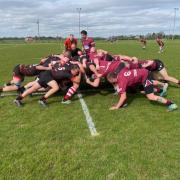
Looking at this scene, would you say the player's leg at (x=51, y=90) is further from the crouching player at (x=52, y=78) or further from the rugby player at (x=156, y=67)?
the rugby player at (x=156, y=67)

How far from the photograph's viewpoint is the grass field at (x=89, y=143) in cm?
489

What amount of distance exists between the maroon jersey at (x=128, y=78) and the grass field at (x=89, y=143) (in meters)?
0.61

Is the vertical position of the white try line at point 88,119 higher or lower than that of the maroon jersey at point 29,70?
lower

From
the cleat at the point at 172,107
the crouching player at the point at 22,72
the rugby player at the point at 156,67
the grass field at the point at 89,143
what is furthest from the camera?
the rugby player at the point at 156,67

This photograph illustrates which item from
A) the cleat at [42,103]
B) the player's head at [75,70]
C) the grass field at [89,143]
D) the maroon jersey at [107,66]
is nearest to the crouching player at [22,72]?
the player's head at [75,70]

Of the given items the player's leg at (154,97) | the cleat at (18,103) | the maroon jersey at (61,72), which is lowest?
the cleat at (18,103)

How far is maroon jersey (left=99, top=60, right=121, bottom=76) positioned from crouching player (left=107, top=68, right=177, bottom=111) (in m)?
0.77

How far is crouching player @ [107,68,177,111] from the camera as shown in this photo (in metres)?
7.91

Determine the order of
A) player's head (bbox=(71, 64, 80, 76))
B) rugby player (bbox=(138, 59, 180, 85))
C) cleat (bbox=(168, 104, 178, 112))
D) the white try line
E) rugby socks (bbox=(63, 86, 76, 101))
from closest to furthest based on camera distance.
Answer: the white try line, cleat (bbox=(168, 104, 178, 112)), player's head (bbox=(71, 64, 80, 76)), rugby socks (bbox=(63, 86, 76, 101)), rugby player (bbox=(138, 59, 180, 85))

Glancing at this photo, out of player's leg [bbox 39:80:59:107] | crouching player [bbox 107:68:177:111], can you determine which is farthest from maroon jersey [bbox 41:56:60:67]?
crouching player [bbox 107:68:177:111]

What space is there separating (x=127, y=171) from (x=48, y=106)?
14.2 ft

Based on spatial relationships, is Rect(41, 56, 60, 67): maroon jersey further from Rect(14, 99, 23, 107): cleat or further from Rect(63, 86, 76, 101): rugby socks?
Rect(14, 99, 23, 107): cleat

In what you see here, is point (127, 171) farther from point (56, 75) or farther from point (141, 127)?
point (56, 75)

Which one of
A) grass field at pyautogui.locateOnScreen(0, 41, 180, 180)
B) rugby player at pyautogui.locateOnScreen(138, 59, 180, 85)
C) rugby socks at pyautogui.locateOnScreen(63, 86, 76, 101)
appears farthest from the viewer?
rugby player at pyautogui.locateOnScreen(138, 59, 180, 85)
